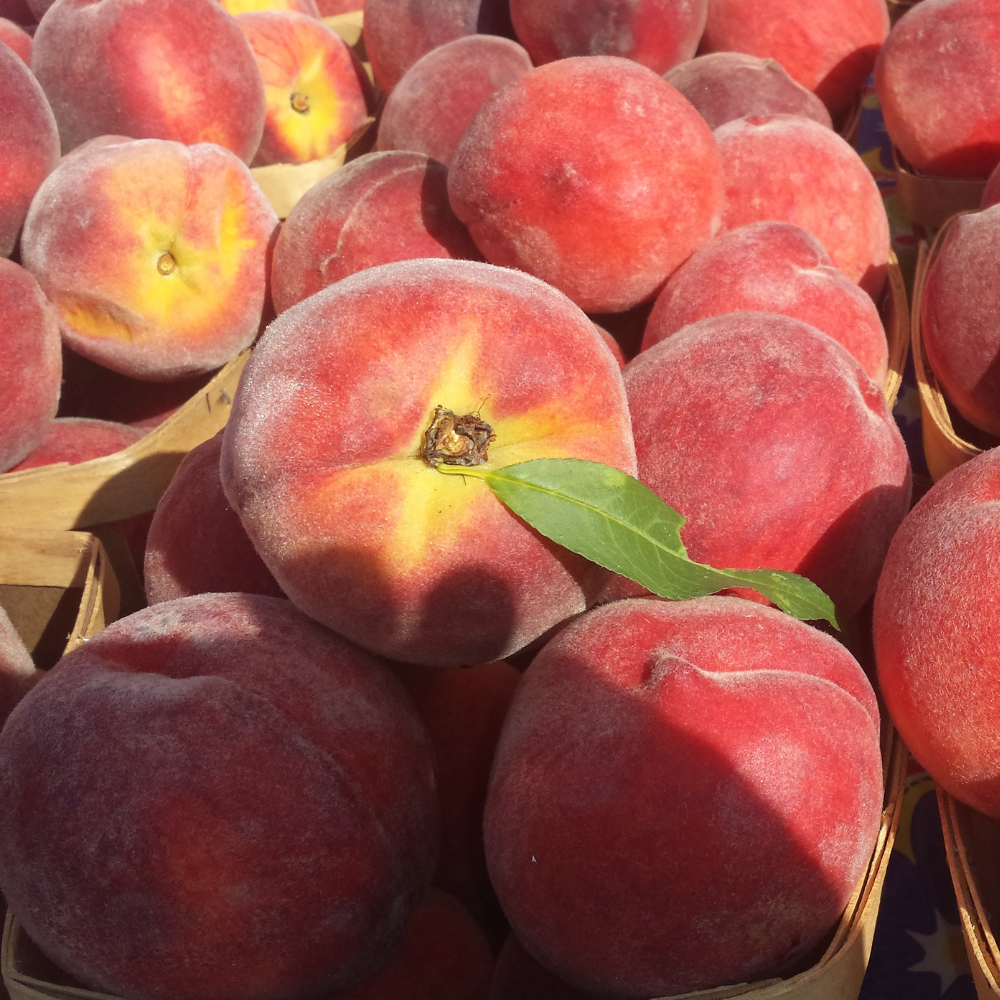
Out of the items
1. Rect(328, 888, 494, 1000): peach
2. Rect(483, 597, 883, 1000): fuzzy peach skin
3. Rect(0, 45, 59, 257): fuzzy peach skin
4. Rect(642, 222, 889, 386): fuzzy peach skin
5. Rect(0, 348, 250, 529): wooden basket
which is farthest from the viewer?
Rect(0, 45, 59, 257): fuzzy peach skin

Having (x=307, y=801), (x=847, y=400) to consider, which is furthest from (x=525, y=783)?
(x=847, y=400)

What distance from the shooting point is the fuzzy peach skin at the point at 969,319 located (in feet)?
3.40

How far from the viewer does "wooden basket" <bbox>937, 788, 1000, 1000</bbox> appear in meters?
0.61

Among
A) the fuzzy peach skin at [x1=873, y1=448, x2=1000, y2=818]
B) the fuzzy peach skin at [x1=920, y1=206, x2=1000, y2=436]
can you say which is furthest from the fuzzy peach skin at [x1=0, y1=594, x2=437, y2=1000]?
the fuzzy peach skin at [x1=920, y1=206, x2=1000, y2=436]

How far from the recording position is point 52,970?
27.4 inches

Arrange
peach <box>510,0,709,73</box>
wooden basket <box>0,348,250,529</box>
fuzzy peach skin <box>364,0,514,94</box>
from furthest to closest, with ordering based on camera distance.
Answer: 1. fuzzy peach skin <box>364,0,514,94</box>
2. peach <box>510,0,709,73</box>
3. wooden basket <box>0,348,250,529</box>

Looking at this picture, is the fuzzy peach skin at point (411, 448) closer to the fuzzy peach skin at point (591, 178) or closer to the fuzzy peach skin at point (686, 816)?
the fuzzy peach skin at point (686, 816)

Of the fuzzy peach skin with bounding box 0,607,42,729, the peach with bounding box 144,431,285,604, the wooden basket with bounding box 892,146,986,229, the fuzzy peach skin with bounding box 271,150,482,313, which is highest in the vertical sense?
the fuzzy peach skin with bounding box 271,150,482,313

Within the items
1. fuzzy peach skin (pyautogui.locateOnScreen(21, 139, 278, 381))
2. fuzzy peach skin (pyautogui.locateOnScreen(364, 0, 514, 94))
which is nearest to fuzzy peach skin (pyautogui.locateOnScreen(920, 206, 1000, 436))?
fuzzy peach skin (pyautogui.locateOnScreen(21, 139, 278, 381))

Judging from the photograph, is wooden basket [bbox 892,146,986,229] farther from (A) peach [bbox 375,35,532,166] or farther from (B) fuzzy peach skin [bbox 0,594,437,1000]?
(B) fuzzy peach skin [bbox 0,594,437,1000]

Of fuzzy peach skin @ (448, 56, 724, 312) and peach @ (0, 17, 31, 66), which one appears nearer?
fuzzy peach skin @ (448, 56, 724, 312)

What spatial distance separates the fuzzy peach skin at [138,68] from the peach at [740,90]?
76 centimetres

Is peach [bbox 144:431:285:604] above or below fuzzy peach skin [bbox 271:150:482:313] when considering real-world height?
below

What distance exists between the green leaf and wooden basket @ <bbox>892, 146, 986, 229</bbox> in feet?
3.55
